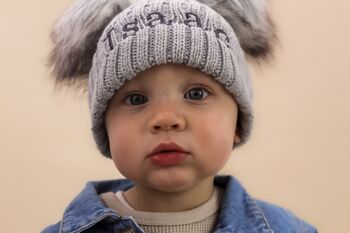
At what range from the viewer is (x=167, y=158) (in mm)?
689

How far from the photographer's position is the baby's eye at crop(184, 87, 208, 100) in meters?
0.72

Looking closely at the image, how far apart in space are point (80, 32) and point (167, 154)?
244 millimetres

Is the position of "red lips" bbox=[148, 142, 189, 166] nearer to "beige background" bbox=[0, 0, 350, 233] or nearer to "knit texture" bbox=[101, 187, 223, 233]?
"knit texture" bbox=[101, 187, 223, 233]

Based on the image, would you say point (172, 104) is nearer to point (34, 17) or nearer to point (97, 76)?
point (97, 76)

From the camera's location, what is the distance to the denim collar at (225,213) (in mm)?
769

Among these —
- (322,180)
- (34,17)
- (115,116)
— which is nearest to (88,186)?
(115,116)

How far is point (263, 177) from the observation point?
1.32 meters

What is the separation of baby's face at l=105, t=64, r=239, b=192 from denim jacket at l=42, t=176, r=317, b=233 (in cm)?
8

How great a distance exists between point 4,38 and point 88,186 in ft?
1.69

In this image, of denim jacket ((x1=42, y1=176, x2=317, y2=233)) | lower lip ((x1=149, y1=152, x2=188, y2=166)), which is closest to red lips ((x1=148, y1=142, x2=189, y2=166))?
lower lip ((x1=149, y1=152, x2=188, y2=166))

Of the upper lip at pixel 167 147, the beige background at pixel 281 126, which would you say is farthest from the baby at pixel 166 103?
the beige background at pixel 281 126

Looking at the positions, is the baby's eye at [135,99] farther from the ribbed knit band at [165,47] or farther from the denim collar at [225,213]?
the denim collar at [225,213]

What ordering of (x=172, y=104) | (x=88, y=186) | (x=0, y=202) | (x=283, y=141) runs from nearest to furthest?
1. (x=172, y=104)
2. (x=88, y=186)
3. (x=0, y=202)
4. (x=283, y=141)

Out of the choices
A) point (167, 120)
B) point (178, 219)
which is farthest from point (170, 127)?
point (178, 219)
